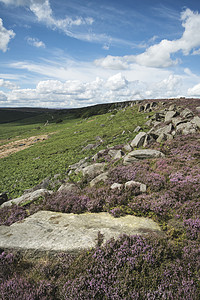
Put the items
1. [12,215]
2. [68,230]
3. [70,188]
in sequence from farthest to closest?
[70,188] < [12,215] < [68,230]

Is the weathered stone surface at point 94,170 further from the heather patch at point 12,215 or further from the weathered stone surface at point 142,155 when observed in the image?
the heather patch at point 12,215

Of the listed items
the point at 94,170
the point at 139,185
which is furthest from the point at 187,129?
the point at 139,185

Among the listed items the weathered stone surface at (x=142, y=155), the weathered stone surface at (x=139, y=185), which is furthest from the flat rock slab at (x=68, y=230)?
the weathered stone surface at (x=142, y=155)

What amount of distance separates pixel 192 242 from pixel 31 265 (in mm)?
5272

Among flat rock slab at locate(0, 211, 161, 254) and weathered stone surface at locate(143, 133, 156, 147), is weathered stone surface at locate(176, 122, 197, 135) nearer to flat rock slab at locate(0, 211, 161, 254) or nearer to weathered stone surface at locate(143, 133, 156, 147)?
weathered stone surface at locate(143, 133, 156, 147)

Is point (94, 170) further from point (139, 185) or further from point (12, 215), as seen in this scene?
point (12, 215)

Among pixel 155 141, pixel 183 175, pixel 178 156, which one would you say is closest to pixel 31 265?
pixel 183 175

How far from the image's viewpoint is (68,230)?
256 inches

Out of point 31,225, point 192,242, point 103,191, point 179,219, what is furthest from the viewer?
point 103,191

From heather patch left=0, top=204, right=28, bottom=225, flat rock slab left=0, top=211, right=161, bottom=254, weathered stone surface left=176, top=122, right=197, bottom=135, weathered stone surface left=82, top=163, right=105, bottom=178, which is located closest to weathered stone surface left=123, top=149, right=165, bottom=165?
weathered stone surface left=82, top=163, right=105, bottom=178

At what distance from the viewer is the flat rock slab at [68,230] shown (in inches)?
223

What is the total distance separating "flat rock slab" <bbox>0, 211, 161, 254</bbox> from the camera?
5.66 m

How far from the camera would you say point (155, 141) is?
17.4 m

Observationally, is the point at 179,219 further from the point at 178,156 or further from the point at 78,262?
the point at 178,156
